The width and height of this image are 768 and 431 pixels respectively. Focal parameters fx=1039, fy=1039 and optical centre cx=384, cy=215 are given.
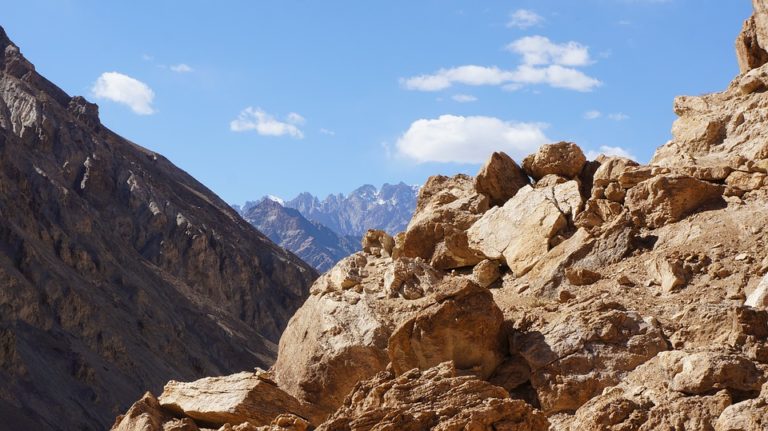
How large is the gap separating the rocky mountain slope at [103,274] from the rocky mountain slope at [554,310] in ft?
173

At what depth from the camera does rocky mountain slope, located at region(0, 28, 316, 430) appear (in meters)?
79.0

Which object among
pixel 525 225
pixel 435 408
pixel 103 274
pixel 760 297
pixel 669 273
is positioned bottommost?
pixel 435 408

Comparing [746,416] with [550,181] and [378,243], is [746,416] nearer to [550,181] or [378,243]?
[550,181]

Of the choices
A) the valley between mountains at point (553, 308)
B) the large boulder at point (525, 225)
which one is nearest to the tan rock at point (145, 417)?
the valley between mountains at point (553, 308)

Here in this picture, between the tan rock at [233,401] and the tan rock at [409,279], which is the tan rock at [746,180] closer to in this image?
the tan rock at [409,279]

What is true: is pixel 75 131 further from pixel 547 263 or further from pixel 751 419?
pixel 751 419

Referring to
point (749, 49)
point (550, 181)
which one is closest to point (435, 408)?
point (550, 181)

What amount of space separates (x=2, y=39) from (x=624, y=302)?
422 ft

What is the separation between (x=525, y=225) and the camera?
19.0 meters

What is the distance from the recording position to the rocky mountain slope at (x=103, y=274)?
259ft

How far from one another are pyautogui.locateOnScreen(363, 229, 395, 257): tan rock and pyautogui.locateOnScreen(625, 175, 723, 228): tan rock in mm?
5487

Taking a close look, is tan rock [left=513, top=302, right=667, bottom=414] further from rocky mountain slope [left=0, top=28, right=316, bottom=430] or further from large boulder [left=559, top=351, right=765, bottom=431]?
rocky mountain slope [left=0, top=28, right=316, bottom=430]

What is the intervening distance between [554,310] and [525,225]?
3.12 metres

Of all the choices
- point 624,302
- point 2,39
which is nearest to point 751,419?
point 624,302
